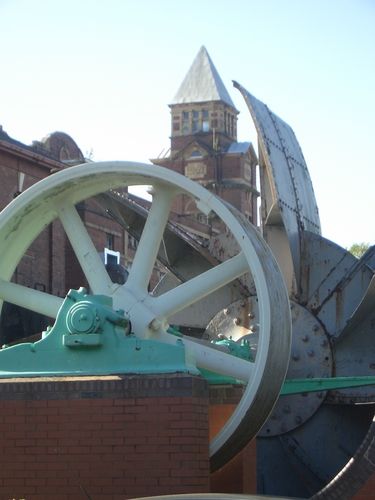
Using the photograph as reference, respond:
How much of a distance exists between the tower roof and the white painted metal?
5762 centimetres

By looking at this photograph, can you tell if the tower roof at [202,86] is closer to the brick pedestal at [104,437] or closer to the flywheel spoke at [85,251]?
the flywheel spoke at [85,251]

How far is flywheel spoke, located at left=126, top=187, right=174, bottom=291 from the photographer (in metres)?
10.2

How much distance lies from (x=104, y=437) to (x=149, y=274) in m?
2.15

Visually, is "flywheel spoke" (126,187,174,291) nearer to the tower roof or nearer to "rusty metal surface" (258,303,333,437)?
"rusty metal surface" (258,303,333,437)

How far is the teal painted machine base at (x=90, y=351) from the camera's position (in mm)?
8719

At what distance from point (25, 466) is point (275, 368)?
2.40 meters

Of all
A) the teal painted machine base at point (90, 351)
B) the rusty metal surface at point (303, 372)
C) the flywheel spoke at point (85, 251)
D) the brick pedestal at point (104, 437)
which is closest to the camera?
the brick pedestal at point (104, 437)

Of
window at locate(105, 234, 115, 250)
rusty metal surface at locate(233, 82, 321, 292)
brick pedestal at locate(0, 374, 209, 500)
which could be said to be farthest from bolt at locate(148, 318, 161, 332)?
window at locate(105, 234, 115, 250)

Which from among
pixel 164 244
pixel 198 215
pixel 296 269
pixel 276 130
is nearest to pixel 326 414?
pixel 296 269

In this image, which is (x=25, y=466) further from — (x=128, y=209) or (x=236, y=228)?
(x=128, y=209)

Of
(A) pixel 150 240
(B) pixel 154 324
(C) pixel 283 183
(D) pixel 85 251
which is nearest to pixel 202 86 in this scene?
(C) pixel 283 183

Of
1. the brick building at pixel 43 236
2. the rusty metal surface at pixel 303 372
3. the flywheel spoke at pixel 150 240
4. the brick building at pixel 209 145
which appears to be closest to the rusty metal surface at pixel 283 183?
the rusty metal surface at pixel 303 372

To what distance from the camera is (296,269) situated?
43.6 ft

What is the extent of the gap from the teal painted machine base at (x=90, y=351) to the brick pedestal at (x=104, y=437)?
156 mm
